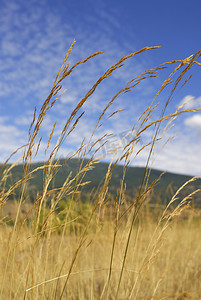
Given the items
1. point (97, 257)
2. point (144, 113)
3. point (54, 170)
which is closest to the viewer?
point (144, 113)

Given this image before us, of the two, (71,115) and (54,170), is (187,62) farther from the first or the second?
(54,170)

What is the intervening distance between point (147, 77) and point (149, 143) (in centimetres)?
31

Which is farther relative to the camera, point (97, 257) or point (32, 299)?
point (97, 257)

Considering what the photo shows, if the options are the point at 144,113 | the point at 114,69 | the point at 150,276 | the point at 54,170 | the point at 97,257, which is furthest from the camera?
the point at 97,257

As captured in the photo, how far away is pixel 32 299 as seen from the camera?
1439 millimetres

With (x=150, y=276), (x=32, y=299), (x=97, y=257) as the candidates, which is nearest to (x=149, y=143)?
(x=32, y=299)

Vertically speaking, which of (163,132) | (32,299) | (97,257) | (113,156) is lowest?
(97,257)

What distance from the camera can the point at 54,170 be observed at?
142 cm

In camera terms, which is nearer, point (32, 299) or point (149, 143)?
point (149, 143)

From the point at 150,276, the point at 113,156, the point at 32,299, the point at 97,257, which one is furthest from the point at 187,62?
the point at 97,257

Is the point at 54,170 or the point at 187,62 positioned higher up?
the point at 187,62

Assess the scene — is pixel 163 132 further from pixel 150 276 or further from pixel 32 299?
pixel 150 276

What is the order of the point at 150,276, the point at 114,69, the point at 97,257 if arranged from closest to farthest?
the point at 114,69, the point at 150,276, the point at 97,257

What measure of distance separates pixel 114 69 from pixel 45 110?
37cm
